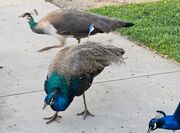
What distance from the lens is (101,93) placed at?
19.3 feet

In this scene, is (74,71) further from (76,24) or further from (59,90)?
(76,24)

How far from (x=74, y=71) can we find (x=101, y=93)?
957mm

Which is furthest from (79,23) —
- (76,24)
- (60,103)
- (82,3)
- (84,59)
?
(82,3)

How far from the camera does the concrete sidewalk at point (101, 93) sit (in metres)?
5.17

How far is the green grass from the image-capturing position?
7.38m

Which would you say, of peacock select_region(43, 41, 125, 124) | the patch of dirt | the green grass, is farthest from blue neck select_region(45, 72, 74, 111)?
the patch of dirt

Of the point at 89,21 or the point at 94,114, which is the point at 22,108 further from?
the point at 89,21

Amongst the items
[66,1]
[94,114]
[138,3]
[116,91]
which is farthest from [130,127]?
[66,1]

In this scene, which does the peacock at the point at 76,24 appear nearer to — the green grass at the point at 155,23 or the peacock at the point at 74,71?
the green grass at the point at 155,23

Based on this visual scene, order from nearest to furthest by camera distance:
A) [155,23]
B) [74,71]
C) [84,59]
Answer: [74,71]
[84,59]
[155,23]

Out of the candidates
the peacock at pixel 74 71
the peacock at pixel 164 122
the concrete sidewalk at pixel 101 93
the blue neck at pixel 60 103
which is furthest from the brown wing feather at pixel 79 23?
the peacock at pixel 164 122

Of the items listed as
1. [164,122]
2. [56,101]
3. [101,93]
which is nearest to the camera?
[164,122]

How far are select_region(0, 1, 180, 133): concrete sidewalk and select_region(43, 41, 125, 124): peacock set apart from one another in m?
0.21

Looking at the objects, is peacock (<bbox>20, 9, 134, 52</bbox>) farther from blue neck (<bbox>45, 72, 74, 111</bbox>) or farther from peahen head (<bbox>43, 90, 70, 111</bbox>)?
peahen head (<bbox>43, 90, 70, 111</bbox>)
